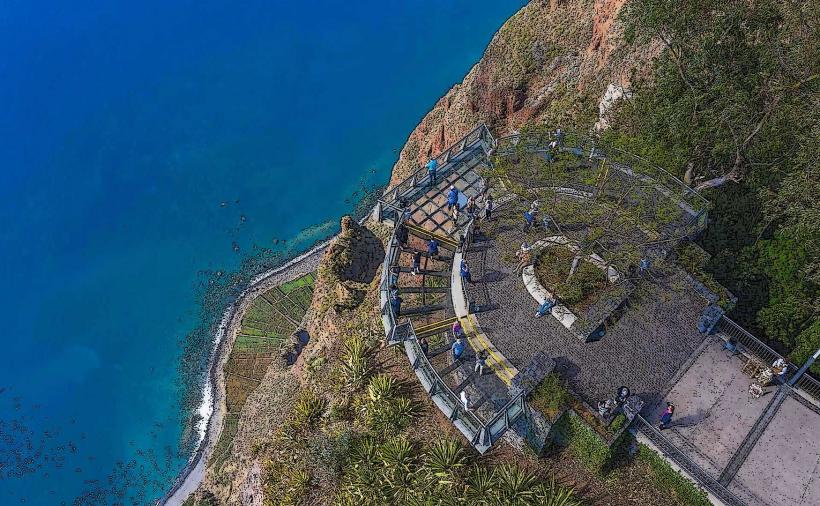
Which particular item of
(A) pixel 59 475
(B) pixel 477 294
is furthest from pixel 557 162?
(A) pixel 59 475

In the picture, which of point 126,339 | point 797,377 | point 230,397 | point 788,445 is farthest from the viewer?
point 126,339

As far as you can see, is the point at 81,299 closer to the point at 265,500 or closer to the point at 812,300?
the point at 265,500

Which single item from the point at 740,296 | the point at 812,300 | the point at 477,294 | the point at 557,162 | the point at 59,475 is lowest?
the point at 812,300

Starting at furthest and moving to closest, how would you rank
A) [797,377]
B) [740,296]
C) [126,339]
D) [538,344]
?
[126,339]
[740,296]
[538,344]
[797,377]

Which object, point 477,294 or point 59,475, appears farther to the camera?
point 59,475

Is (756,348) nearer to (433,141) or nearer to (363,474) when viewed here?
(363,474)

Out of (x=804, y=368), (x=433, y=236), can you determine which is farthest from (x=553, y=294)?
(x=804, y=368)
